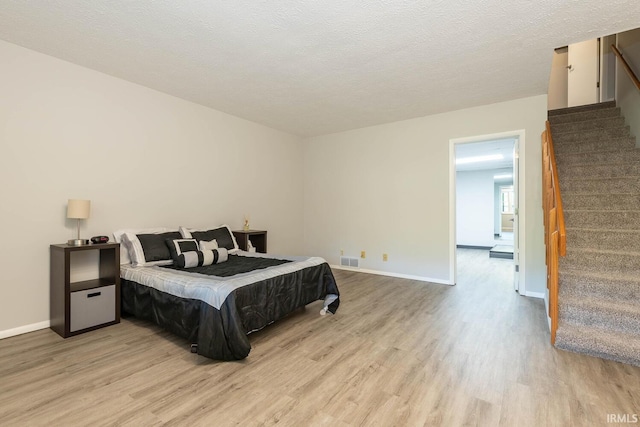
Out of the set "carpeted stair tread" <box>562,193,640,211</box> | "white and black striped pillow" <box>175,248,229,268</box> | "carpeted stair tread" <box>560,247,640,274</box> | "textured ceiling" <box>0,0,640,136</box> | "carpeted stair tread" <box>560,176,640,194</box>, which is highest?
"textured ceiling" <box>0,0,640,136</box>

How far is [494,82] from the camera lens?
343 centimetres

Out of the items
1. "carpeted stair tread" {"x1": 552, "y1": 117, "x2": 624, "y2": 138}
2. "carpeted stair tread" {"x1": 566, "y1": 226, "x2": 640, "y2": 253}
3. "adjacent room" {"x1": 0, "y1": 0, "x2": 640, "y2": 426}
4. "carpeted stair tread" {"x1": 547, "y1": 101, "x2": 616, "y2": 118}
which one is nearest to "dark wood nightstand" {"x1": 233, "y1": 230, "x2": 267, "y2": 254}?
"adjacent room" {"x1": 0, "y1": 0, "x2": 640, "y2": 426}

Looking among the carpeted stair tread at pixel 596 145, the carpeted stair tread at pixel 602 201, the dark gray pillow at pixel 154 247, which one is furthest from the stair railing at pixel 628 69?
the dark gray pillow at pixel 154 247

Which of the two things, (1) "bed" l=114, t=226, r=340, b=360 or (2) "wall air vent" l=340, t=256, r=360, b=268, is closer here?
(1) "bed" l=114, t=226, r=340, b=360

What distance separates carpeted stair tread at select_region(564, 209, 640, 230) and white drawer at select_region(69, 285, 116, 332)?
196 inches

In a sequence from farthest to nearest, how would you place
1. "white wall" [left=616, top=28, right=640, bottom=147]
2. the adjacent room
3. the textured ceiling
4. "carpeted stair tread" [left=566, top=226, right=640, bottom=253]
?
1. "white wall" [left=616, top=28, right=640, bottom=147]
2. "carpeted stair tread" [left=566, top=226, right=640, bottom=253]
3. the textured ceiling
4. the adjacent room

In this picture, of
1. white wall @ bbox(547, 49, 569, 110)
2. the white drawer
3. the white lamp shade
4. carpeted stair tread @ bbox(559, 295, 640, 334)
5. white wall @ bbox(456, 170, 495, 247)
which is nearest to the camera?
carpeted stair tread @ bbox(559, 295, 640, 334)

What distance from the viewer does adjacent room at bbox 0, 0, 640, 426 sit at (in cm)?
188

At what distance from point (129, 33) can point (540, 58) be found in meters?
3.83

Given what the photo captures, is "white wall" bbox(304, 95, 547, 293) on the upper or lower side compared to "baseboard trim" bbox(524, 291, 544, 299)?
upper

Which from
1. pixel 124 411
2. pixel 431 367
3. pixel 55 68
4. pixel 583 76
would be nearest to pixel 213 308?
pixel 124 411

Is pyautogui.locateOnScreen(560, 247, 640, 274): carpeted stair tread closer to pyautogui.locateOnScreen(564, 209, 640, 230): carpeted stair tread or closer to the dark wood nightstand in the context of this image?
pyautogui.locateOnScreen(564, 209, 640, 230): carpeted stair tread

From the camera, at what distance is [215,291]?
2.26 meters

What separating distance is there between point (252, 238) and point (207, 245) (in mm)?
1283
